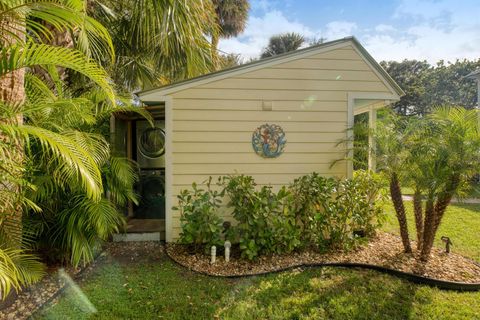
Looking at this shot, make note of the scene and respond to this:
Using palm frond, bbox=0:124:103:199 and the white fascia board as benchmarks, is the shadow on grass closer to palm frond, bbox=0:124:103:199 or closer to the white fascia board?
palm frond, bbox=0:124:103:199

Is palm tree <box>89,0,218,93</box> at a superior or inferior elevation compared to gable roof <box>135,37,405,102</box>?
superior

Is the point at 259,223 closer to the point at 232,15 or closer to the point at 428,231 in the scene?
the point at 428,231

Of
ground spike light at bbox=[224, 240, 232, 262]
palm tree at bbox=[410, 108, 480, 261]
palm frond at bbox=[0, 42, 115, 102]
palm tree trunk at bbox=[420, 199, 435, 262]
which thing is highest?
palm frond at bbox=[0, 42, 115, 102]

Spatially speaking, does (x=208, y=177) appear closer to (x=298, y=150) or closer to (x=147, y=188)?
(x=298, y=150)

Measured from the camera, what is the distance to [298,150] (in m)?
4.32

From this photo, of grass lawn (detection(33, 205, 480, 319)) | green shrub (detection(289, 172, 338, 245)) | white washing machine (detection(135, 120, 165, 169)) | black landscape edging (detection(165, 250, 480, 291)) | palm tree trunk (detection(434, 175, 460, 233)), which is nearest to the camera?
grass lawn (detection(33, 205, 480, 319))

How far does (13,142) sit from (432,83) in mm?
34212

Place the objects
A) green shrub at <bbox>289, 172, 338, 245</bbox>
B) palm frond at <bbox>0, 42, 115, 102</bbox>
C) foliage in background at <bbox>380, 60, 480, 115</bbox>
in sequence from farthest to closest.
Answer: foliage in background at <bbox>380, 60, 480, 115</bbox>
green shrub at <bbox>289, 172, 338, 245</bbox>
palm frond at <bbox>0, 42, 115, 102</bbox>

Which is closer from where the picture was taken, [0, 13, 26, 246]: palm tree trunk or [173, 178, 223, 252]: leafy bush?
[0, 13, 26, 246]: palm tree trunk

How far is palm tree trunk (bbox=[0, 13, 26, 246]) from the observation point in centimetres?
192

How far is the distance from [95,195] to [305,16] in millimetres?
6480

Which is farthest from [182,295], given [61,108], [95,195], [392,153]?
[392,153]

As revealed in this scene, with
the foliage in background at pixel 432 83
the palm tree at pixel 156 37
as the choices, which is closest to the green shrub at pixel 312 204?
the palm tree at pixel 156 37

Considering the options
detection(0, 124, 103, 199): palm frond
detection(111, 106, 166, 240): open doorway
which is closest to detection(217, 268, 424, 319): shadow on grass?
detection(0, 124, 103, 199): palm frond
